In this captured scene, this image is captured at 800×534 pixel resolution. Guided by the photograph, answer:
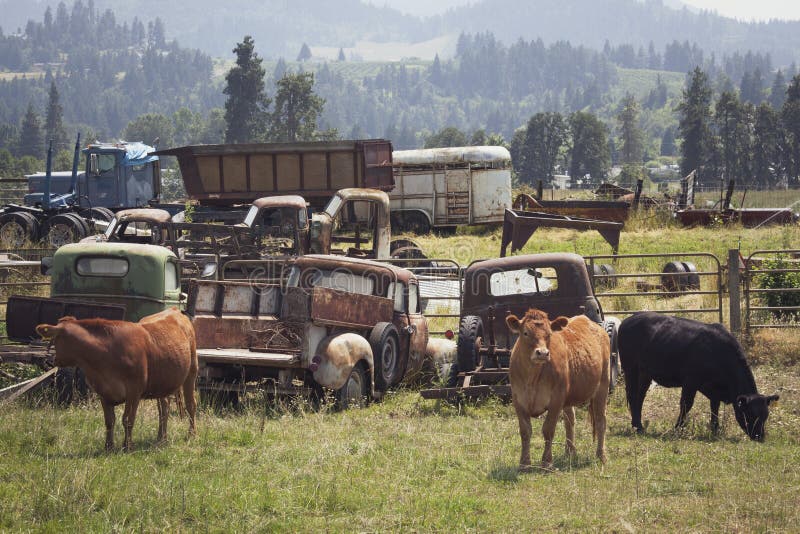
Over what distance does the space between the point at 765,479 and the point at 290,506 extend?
410cm

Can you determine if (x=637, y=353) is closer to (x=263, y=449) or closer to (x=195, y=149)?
(x=263, y=449)

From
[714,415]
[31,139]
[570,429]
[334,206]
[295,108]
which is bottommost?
[714,415]

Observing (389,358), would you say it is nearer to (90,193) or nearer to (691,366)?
(691,366)

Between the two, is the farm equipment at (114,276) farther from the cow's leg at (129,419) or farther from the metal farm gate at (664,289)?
the metal farm gate at (664,289)

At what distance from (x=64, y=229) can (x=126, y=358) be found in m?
19.7

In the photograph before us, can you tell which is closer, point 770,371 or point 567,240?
point 770,371

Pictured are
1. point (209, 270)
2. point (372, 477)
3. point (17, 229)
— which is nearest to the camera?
point (372, 477)

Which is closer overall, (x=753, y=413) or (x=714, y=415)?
(x=753, y=413)

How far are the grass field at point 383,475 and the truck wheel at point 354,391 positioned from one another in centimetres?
22

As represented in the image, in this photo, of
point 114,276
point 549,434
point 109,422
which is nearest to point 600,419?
point 549,434

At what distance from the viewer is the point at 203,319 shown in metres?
12.5

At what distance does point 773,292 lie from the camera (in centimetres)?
1764

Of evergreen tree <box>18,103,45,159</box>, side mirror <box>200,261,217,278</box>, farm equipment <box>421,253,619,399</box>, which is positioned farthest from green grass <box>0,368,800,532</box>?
evergreen tree <box>18,103,45,159</box>

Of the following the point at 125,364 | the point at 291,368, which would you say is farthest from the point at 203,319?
the point at 125,364
